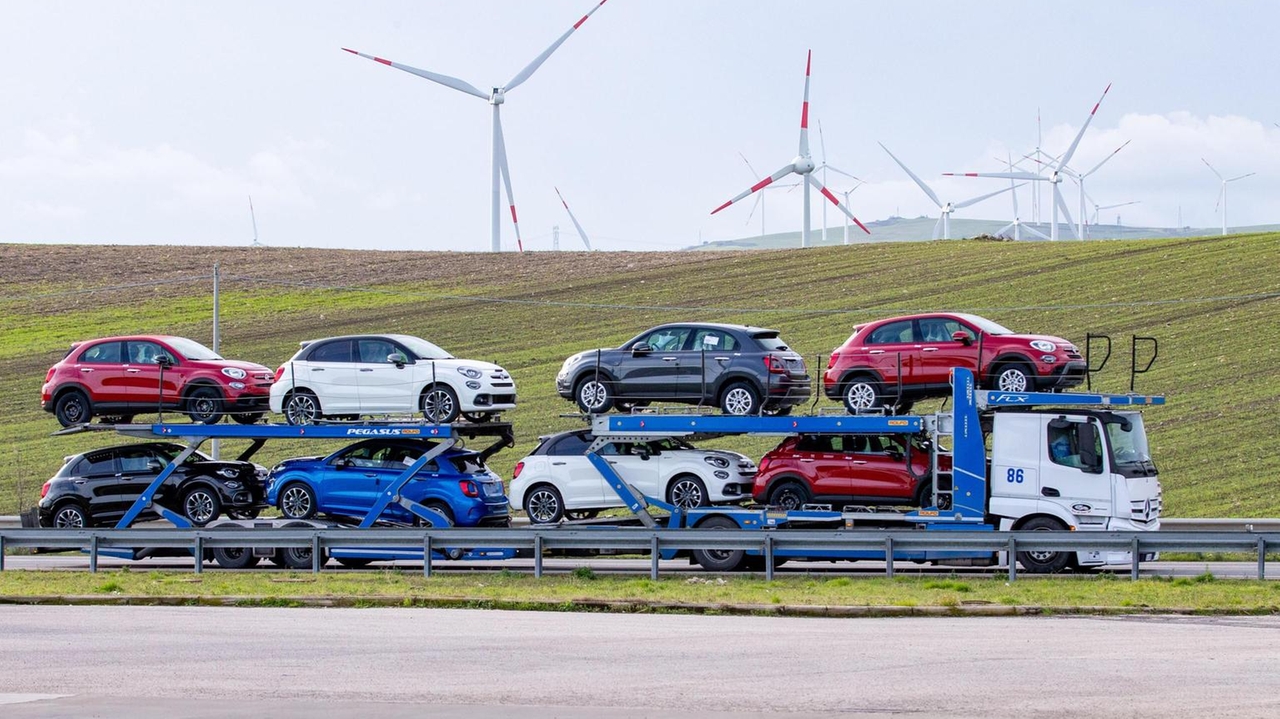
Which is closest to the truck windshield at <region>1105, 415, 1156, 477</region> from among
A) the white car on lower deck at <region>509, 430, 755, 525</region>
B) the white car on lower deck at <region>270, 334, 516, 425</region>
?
the white car on lower deck at <region>509, 430, 755, 525</region>

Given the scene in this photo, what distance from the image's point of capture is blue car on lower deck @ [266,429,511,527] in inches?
890

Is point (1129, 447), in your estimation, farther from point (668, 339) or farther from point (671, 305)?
point (671, 305)

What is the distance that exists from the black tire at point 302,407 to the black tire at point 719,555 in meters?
6.13

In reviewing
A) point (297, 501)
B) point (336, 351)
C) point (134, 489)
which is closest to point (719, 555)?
point (336, 351)

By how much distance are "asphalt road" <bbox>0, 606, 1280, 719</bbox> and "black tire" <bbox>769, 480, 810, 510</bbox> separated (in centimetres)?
543

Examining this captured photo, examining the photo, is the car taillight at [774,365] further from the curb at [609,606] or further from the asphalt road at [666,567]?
the curb at [609,606]

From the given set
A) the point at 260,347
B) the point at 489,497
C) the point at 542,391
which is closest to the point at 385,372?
the point at 489,497

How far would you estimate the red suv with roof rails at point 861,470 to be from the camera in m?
21.2

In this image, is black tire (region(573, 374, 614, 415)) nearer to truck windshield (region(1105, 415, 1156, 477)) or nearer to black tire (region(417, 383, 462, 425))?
black tire (region(417, 383, 462, 425))

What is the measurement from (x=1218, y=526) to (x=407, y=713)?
1752cm

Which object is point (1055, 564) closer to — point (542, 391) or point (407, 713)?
point (407, 713)

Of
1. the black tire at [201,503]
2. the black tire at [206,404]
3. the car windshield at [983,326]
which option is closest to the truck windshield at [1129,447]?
the car windshield at [983,326]

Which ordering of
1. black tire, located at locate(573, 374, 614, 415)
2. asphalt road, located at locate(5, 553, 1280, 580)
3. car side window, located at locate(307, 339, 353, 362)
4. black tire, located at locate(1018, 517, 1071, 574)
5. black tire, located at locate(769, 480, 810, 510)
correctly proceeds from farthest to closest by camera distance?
car side window, located at locate(307, 339, 353, 362) < black tire, located at locate(573, 374, 614, 415) < black tire, located at locate(769, 480, 810, 510) < asphalt road, located at locate(5, 553, 1280, 580) < black tire, located at locate(1018, 517, 1071, 574)

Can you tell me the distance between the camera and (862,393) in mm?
21438
